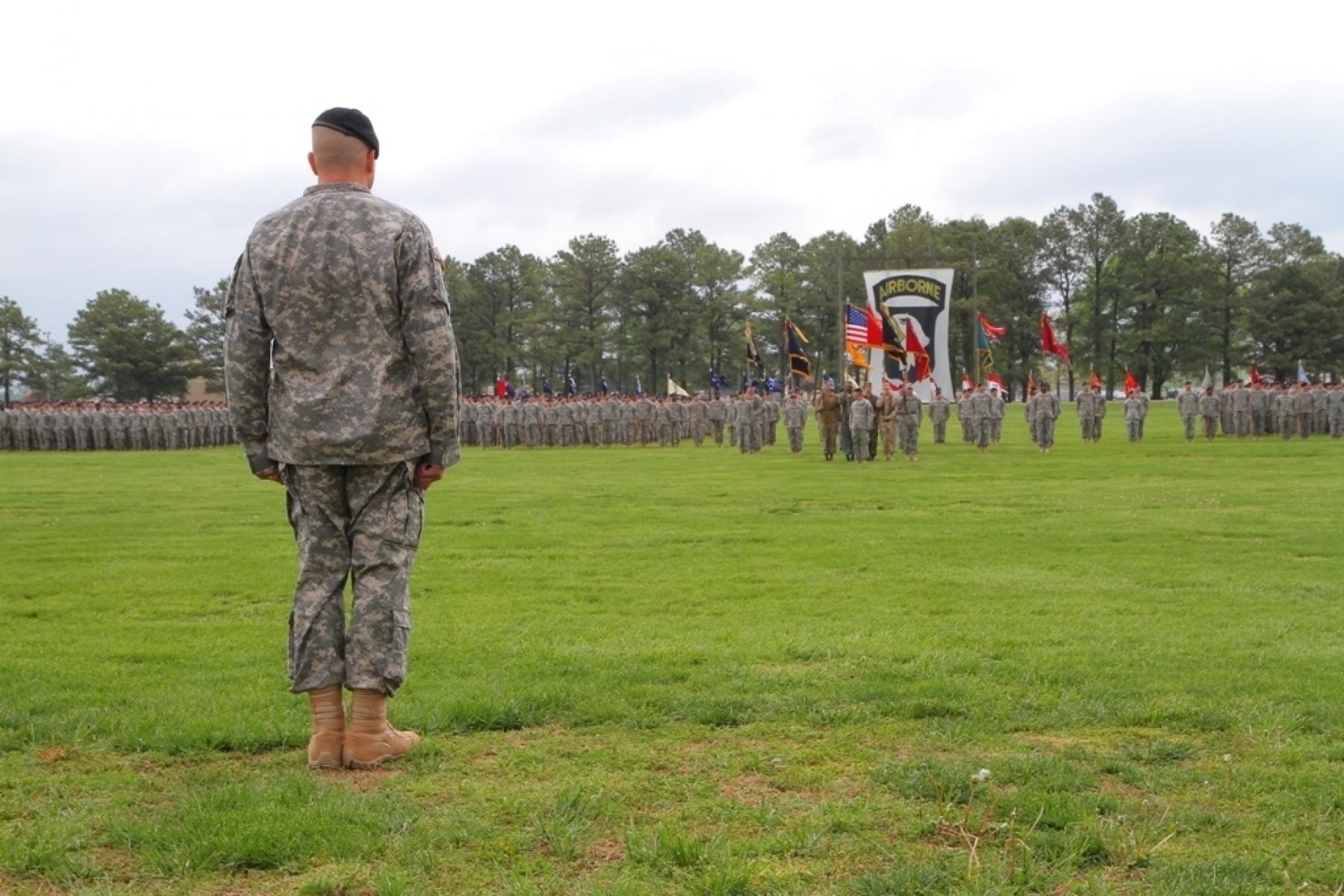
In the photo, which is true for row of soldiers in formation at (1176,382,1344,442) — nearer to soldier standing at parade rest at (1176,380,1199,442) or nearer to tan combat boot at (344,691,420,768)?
soldier standing at parade rest at (1176,380,1199,442)

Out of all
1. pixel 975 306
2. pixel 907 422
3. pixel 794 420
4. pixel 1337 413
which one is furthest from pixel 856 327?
pixel 1337 413

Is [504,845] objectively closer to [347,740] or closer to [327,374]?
[347,740]

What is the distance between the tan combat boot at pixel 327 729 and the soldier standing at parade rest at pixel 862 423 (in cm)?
2492

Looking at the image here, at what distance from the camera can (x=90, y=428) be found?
1842 inches

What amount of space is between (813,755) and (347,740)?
66.4 inches

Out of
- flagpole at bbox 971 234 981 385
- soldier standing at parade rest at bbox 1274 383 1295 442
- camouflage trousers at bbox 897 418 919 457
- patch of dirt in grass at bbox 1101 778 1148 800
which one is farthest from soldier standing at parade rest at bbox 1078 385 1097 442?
patch of dirt in grass at bbox 1101 778 1148 800

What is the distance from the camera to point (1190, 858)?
341cm

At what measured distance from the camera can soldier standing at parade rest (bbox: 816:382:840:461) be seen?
3055 centimetres

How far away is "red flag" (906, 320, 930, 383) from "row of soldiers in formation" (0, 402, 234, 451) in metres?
27.8

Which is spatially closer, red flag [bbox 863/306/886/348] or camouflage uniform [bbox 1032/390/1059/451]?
camouflage uniform [bbox 1032/390/1059/451]

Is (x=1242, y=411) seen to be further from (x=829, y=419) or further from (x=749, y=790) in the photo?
(x=749, y=790)

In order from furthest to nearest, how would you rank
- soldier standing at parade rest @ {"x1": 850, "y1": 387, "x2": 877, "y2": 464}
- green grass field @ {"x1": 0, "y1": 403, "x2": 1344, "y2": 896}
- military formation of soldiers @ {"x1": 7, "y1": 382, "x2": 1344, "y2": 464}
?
military formation of soldiers @ {"x1": 7, "y1": 382, "x2": 1344, "y2": 464} → soldier standing at parade rest @ {"x1": 850, "y1": 387, "x2": 877, "y2": 464} → green grass field @ {"x1": 0, "y1": 403, "x2": 1344, "y2": 896}

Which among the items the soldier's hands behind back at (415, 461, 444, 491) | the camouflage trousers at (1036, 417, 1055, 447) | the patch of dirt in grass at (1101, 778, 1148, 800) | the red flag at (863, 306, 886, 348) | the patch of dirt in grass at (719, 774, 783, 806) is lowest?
the patch of dirt in grass at (1101, 778, 1148, 800)

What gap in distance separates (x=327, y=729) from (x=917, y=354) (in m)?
35.6
